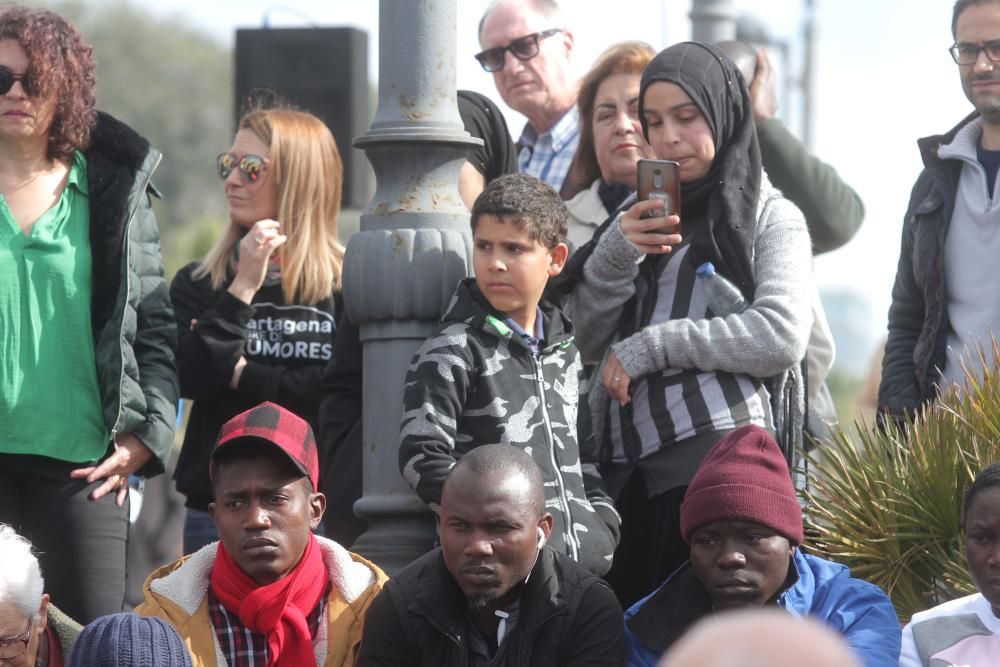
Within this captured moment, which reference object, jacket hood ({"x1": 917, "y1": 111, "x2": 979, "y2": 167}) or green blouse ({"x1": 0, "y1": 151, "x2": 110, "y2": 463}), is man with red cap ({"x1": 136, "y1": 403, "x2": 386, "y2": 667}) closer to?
green blouse ({"x1": 0, "y1": 151, "x2": 110, "y2": 463})

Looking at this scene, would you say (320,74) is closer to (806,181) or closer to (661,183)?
(806,181)

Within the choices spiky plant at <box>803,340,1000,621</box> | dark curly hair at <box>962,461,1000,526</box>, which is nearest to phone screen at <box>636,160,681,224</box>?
spiky plant at <box>803,340,1000,621</box>

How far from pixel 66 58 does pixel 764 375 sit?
→ 91.9 inches

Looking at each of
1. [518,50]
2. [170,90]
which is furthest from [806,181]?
[170,90]

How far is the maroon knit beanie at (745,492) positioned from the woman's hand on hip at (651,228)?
29.0 inches

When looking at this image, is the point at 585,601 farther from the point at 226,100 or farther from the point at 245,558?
the point at 226,100

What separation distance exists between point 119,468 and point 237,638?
0.80m

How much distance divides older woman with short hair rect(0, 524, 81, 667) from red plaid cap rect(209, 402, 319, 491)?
58 cm

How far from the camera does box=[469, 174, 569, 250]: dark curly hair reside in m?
5.04

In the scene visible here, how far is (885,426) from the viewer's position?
5359 mm

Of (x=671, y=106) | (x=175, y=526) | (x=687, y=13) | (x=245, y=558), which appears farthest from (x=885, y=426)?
(x=175, y=526)

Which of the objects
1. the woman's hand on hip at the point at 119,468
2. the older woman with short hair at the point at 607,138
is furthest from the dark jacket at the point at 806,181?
the woman's hand on hip at the point at 119,468

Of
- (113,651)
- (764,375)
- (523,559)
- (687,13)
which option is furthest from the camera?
(687,13)

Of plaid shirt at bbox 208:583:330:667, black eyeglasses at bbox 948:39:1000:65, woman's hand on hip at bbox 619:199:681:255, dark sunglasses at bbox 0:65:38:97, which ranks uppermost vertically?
black eyeglasses at bbox 948:39:1000:65
